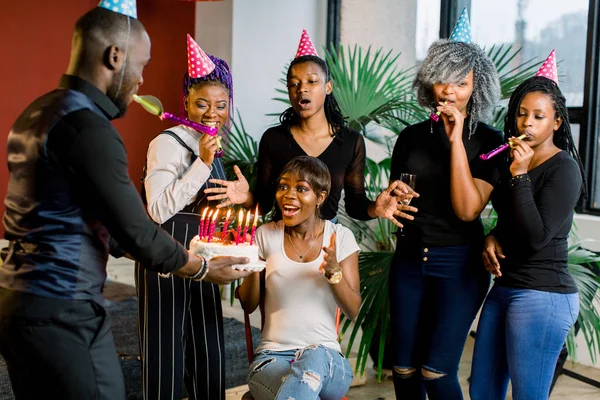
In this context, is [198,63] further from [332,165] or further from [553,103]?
[553,103]

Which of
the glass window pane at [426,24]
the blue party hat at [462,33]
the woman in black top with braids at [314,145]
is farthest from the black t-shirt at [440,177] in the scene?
the glass window pane at [426,24]

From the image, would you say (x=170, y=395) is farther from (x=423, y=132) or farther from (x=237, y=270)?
(x=423, y=132)

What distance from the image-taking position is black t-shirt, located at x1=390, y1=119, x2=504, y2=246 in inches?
93.5

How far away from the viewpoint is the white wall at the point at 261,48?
525 cm

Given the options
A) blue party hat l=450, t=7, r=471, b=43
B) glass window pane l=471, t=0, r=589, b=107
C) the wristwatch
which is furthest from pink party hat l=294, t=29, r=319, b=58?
glass window pane l=471, t=0, r=589, b=107

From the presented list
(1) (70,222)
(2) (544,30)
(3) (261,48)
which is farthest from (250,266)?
(3) (261,48)

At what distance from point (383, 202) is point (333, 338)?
52 centimetres

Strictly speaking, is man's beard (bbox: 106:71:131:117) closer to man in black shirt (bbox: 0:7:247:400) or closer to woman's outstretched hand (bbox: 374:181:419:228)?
man in black shirt (bbox: 0:7:247:400)

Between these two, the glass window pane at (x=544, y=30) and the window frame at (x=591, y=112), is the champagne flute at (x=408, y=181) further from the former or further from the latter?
the glass window pane at (x=544, y=30)

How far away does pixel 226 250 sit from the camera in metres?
1.98

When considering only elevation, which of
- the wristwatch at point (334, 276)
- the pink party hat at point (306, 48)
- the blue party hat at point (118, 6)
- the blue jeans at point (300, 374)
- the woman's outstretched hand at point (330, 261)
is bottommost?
the blue jeans at point (300, 374)

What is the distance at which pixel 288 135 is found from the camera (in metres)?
2.68

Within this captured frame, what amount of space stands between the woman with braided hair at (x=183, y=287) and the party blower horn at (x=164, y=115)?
39 mm

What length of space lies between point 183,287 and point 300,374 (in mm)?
507
